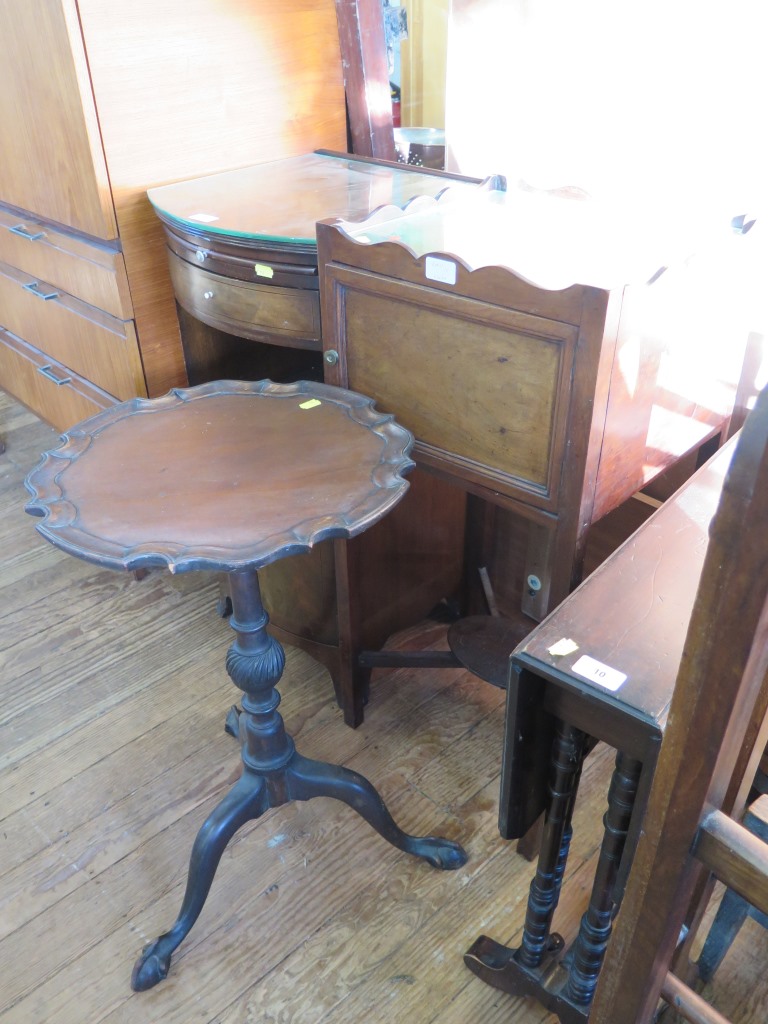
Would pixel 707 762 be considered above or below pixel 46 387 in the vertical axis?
above

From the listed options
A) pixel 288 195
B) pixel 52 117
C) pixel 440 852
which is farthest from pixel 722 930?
pixel 52 117

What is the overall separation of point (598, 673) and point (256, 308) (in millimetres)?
948

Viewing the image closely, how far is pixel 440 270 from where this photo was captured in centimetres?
120

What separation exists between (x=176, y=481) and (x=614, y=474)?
0.63 m

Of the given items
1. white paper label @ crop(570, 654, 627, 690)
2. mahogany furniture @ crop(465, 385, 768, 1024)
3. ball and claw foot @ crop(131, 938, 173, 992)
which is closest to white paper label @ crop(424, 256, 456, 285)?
mahogany furniture @ crop(465, 385, 768, 1024)

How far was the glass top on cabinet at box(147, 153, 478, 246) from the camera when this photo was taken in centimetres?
150

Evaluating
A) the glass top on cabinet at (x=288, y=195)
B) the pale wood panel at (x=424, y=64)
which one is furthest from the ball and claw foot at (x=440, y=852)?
the pale wood panel at (x=424, y=64)

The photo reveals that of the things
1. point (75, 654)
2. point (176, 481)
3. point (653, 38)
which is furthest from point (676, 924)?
point (75, 654)

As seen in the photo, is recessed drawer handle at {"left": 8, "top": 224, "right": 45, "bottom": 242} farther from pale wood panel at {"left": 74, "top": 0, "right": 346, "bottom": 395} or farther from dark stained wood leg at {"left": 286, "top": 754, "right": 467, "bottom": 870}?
dark stained wood leg at {"left": 286, "top": 754, "right": 467, "bottom": 870}

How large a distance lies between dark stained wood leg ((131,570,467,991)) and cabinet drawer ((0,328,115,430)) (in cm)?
102

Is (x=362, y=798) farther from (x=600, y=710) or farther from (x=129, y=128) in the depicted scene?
(x=129, y=128)

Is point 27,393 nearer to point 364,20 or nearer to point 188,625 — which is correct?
point 188,625

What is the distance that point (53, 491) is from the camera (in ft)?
3.76

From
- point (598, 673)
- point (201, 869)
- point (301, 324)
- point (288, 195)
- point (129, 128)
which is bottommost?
point (201, 869)
